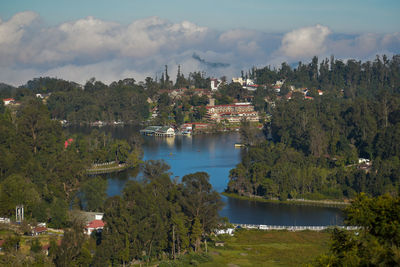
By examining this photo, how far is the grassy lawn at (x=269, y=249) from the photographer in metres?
15.6

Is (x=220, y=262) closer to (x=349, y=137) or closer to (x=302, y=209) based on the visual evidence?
(x=302, y=209)

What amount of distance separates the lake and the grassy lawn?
5.60 feet

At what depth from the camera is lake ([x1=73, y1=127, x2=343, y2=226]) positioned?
20844 millimetres

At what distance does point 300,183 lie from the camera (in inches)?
941

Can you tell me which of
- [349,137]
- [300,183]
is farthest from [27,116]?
[349,137]

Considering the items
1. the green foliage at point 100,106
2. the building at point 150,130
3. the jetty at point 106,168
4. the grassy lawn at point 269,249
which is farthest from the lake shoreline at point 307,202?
the green foliage at point 100,106

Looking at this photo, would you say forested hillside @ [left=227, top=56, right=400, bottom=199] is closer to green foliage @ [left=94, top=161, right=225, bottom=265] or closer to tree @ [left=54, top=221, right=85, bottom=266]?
green foliage @ [left=94, top=161, right=225, bottom=265]

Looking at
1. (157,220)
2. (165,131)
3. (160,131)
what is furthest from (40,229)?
(160,131)

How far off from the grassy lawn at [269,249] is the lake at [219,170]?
1.71 m

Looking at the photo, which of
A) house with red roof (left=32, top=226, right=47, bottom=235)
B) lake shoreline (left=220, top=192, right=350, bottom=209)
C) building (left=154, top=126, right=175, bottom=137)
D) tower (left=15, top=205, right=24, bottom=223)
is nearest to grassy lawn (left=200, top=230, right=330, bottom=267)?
lake shoreline (left=220, top=192, right=350, bottom=209)

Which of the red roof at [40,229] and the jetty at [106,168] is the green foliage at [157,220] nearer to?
the red roof at [40,229]

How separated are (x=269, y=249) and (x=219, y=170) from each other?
1218cm

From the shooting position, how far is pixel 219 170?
2892 centimetres

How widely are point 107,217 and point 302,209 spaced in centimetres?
931
